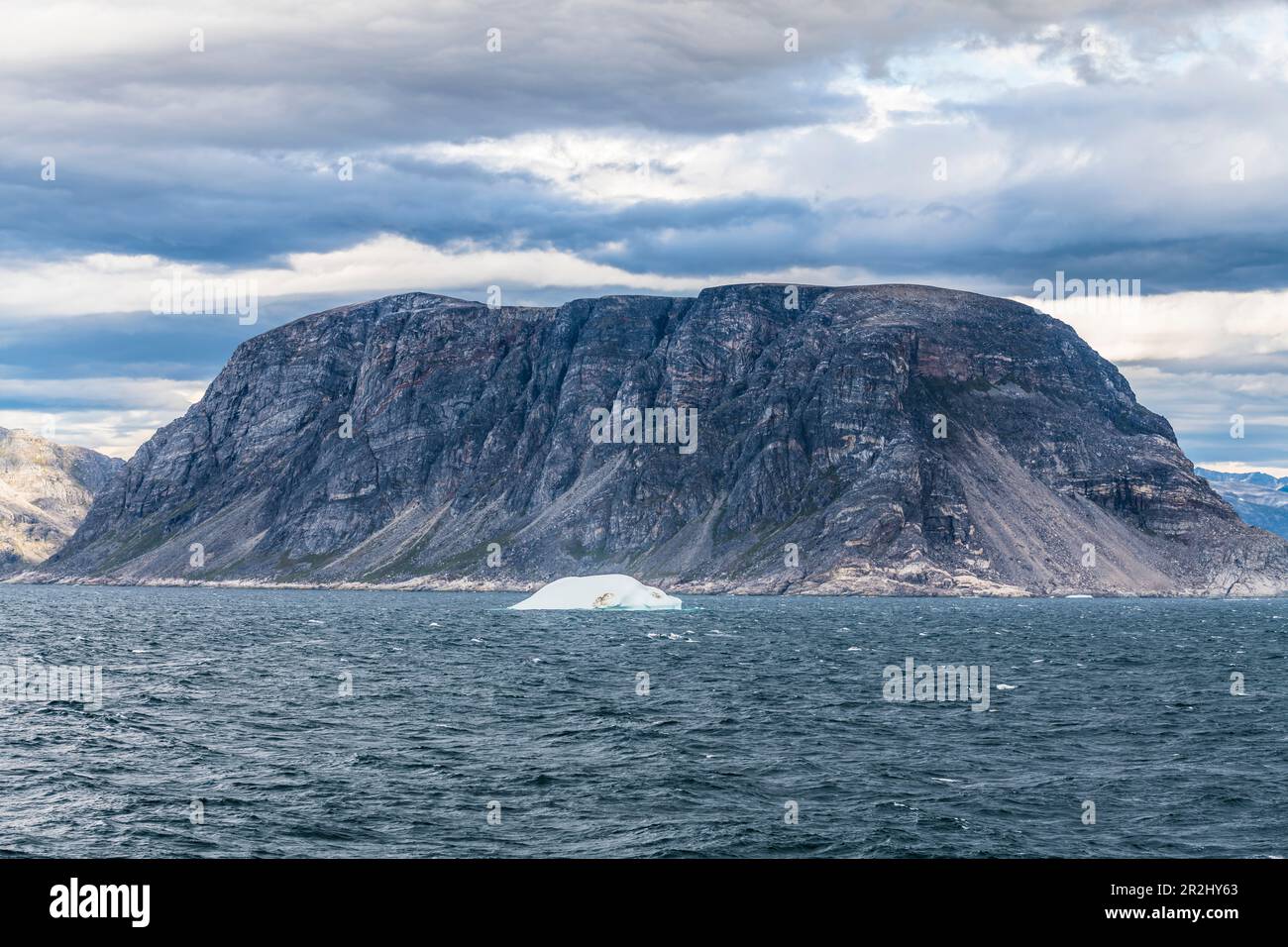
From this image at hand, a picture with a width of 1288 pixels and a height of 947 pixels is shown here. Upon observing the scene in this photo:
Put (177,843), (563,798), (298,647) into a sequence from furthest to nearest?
(298,647) → (563,798) → (177,843)

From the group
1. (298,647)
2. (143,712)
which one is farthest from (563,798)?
(298,647)

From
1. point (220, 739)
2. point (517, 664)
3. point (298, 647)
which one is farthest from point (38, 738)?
point (298, 647)
